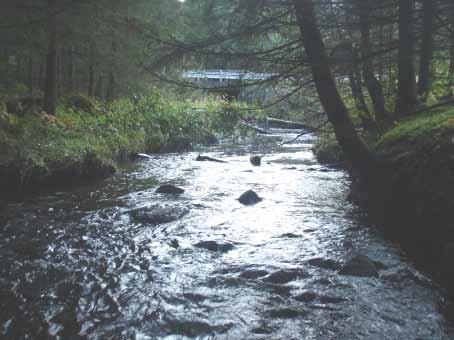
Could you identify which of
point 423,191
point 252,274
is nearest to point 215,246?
point 252,274

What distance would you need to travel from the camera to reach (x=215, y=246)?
17.7ft

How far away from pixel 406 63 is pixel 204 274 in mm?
3987

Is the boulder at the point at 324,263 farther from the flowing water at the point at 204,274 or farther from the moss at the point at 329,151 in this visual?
the moss at the point at 329,151

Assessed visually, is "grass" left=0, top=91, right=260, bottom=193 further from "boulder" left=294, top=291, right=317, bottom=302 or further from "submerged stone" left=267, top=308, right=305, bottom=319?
"submerged stone" left=267, top=308, right=305, bottom=319

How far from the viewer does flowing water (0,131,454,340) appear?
3.47 m

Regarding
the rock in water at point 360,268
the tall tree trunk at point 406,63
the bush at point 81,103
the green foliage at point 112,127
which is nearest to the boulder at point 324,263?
the rock in water at point 360,268

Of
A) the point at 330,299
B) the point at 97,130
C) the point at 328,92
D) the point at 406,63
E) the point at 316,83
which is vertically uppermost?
the point at 406,63

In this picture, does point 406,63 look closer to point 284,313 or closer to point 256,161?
point 284,313

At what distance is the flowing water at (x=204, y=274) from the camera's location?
3473 millimetres

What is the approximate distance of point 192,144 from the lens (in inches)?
715

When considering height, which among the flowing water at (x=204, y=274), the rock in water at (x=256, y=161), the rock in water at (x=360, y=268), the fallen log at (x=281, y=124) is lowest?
the flowing water at (x=204, y=274)

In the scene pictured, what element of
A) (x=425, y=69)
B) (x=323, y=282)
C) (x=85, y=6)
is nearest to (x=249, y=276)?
(x=323, y=282)

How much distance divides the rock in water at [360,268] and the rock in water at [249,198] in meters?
3.24

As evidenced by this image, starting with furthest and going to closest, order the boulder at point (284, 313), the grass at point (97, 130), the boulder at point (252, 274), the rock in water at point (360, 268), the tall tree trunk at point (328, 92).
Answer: the grass at point (97, 130) < the tall tree trunk at point (328, 92) < the boulder at point (252, 274) < the rock in water at point (360, 268) < the boulder at point (284, 313)
